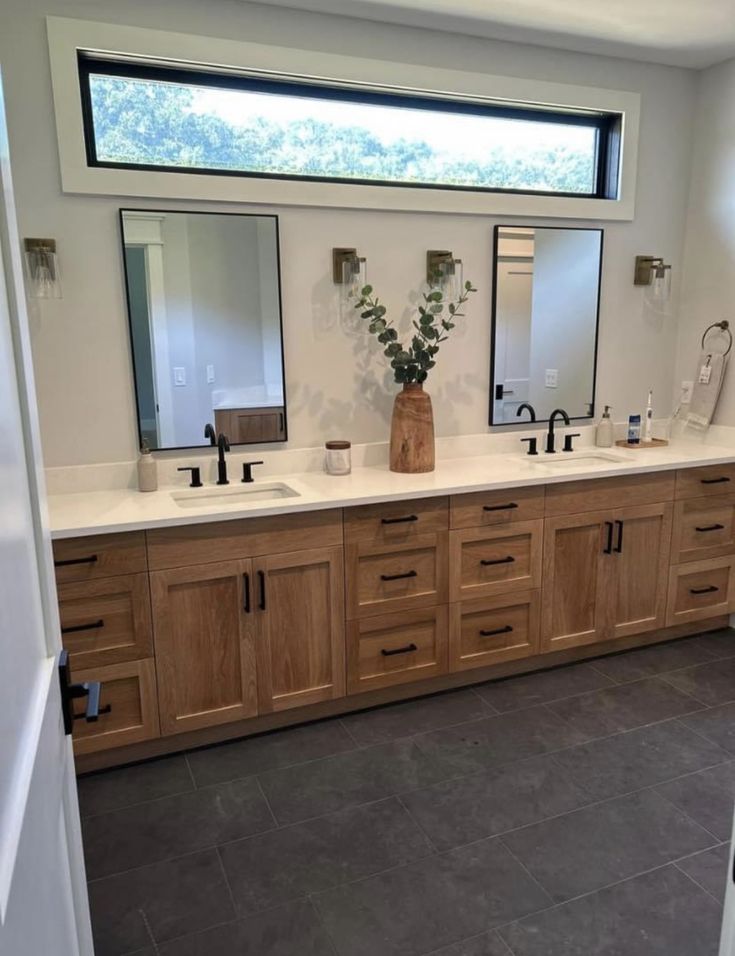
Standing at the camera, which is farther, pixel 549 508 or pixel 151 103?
pixel 549 508

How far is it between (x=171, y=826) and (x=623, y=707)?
1801 millimetres

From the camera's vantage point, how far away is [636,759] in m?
2.56

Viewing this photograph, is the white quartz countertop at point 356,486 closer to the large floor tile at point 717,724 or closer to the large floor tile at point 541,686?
the large floor tile at point 541,686

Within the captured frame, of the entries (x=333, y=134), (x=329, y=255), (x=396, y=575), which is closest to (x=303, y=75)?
(x=333, y=134)

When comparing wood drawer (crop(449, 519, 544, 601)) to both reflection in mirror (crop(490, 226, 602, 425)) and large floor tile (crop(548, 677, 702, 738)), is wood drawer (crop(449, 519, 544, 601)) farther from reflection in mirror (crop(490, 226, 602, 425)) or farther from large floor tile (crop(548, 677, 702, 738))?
reflection in mirror (crop(490, 226, 602, 425))

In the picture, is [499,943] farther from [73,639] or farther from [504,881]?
[73,639]

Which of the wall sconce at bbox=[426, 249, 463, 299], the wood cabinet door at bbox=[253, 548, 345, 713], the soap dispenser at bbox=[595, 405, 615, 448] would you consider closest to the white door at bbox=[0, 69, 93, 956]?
the wood cabinet door at bbox=[253, 548, 345, 713]

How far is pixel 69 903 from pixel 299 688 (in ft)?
5.31

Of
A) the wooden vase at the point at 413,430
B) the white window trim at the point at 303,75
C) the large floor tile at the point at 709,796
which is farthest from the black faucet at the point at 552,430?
the large floor tile at the point at 709,796

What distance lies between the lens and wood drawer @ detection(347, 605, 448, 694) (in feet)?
9.20

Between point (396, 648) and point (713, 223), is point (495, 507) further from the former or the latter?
point (713, 223)

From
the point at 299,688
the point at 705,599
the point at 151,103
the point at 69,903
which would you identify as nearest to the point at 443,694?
the point at 299,688

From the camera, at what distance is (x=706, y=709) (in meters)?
2.90

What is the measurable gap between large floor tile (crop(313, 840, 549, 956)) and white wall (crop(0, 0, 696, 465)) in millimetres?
1754
